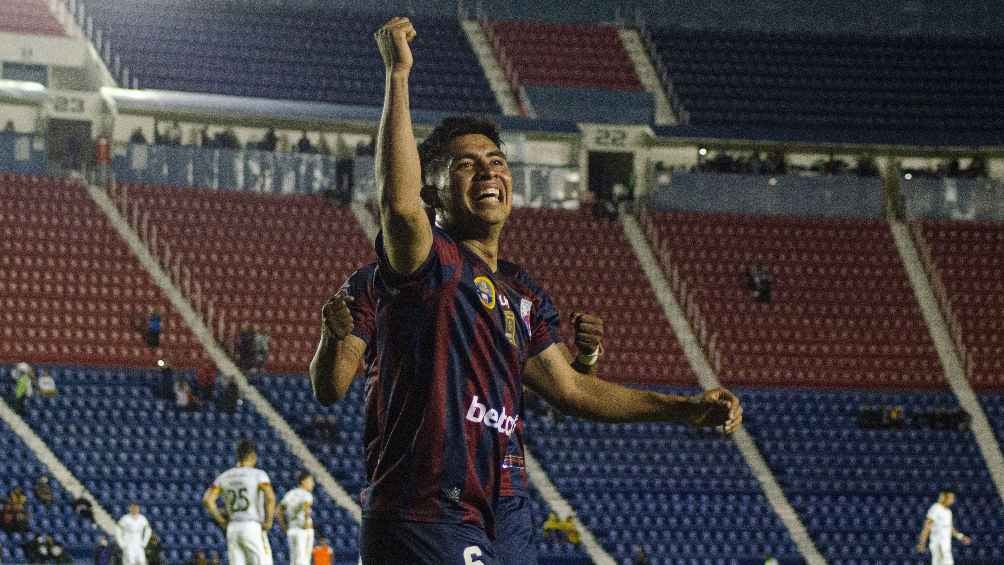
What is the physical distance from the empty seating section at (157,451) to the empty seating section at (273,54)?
9.65 m

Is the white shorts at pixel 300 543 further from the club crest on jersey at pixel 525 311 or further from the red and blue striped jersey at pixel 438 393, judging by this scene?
the red and blue striped jersey at pixel 438 393

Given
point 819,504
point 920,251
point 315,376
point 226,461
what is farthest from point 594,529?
point 315,376

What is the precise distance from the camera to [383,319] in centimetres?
445

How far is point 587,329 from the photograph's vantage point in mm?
5266

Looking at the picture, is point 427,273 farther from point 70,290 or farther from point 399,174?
point 70,290

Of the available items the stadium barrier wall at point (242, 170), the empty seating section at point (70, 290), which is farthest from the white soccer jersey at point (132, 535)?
the stadium barrier wall at point (242, 170)

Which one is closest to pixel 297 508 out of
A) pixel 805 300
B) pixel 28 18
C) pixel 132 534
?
pixel 132 534

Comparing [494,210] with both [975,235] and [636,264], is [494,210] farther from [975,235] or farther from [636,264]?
[975,235]

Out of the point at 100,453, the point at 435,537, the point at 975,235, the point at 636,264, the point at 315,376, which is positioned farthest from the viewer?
the point at 975,235

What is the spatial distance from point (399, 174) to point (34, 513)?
20.6 meters

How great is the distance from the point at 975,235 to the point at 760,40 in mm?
8108

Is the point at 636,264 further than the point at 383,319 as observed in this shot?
Yes

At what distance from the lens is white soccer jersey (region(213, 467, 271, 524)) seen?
1497cm

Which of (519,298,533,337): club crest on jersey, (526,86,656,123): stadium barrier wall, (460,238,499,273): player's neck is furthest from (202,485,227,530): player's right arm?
(526,86,656,123): stadium barrier wall
